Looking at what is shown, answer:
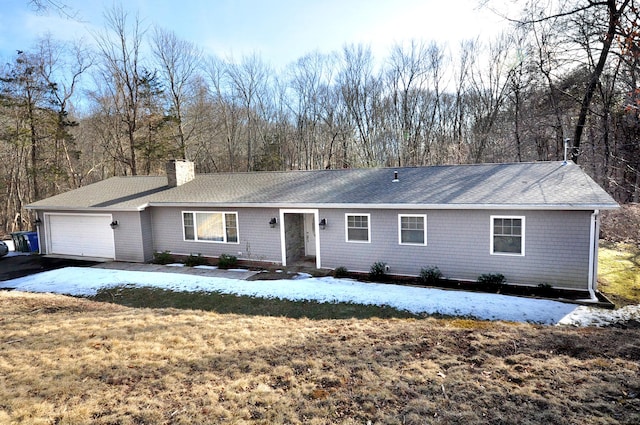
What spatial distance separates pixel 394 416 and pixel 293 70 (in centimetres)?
3248

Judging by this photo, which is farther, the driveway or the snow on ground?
the driveway

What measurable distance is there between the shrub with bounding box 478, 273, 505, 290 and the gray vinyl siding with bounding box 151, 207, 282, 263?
6.42 metres

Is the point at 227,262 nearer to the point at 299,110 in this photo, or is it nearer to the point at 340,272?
the point at 340,272

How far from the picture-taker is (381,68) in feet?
96.6

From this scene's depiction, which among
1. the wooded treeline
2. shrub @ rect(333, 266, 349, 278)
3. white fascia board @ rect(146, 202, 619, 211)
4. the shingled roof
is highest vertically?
the wooded treeline

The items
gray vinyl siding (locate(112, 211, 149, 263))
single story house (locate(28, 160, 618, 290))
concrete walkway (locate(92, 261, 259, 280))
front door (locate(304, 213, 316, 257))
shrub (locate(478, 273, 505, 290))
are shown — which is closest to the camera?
single story house (locate(28, 160, 618, 290))

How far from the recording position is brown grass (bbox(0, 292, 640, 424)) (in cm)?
349

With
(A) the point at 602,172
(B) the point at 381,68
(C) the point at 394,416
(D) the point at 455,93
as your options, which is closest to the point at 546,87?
(A) the point at 602,172

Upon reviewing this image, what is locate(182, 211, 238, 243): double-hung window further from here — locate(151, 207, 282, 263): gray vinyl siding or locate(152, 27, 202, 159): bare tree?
locate(152, 27, 202, 159): bare tree

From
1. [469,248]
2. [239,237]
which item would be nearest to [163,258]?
[239,237]

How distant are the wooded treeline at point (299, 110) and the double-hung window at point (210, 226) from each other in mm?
13403

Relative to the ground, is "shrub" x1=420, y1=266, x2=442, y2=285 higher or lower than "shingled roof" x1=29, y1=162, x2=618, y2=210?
lower

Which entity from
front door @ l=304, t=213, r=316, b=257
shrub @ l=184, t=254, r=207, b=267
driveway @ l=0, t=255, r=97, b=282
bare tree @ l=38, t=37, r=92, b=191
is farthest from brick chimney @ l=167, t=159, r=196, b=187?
bare tree @ l=38, t=37, r=92, b=191

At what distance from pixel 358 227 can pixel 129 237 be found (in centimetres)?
909
